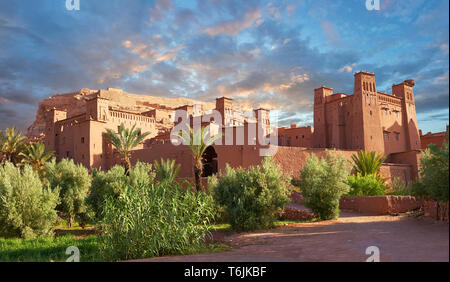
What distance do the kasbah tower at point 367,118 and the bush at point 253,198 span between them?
18712 mm

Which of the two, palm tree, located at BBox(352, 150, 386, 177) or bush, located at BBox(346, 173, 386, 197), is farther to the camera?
palm tree, located at BBox(352, 150, 386, 177)

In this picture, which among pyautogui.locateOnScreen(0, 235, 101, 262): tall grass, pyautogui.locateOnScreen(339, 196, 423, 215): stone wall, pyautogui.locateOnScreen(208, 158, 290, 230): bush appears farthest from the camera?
pyautogui.locateOnScreen(339, 196, 423, 215): stone wall

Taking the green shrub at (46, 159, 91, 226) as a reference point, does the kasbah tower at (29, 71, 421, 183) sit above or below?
above

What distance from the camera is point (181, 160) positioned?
2595 cm

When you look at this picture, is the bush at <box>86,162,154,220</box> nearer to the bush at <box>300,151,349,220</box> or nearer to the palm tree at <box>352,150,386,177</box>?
the bush at <box>300,151,349,220</box>

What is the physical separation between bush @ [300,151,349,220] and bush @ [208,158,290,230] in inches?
58.8

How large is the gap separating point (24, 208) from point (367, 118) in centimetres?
2684

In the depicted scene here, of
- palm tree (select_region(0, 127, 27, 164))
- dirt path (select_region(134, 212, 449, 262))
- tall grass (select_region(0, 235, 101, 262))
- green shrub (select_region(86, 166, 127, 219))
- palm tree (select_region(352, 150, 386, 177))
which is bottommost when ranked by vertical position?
tall grass (select_region(0, 235, 101, 262))

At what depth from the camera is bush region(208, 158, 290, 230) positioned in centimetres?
1349

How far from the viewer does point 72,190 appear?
1903 centimetres

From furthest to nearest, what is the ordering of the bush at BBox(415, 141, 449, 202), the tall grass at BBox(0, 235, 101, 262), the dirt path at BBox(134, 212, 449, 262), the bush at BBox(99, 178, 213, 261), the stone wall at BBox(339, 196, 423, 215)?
the stone wall at BBox(339, 196, 423, 215), the tall grass at BBox(0, 235, 101, 262), the bush at BBox(99, 178, 213, 261), the bush at BBox(415, 141, 449, 202), the dirt path at BBox(134, 212, 449, 262)

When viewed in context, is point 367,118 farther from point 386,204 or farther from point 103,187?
point 103,187

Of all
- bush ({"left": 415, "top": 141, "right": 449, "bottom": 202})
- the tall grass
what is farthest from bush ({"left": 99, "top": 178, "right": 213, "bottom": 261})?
bush ({"left": 415, "top": 141, "right": 449, "bottom": 202})
